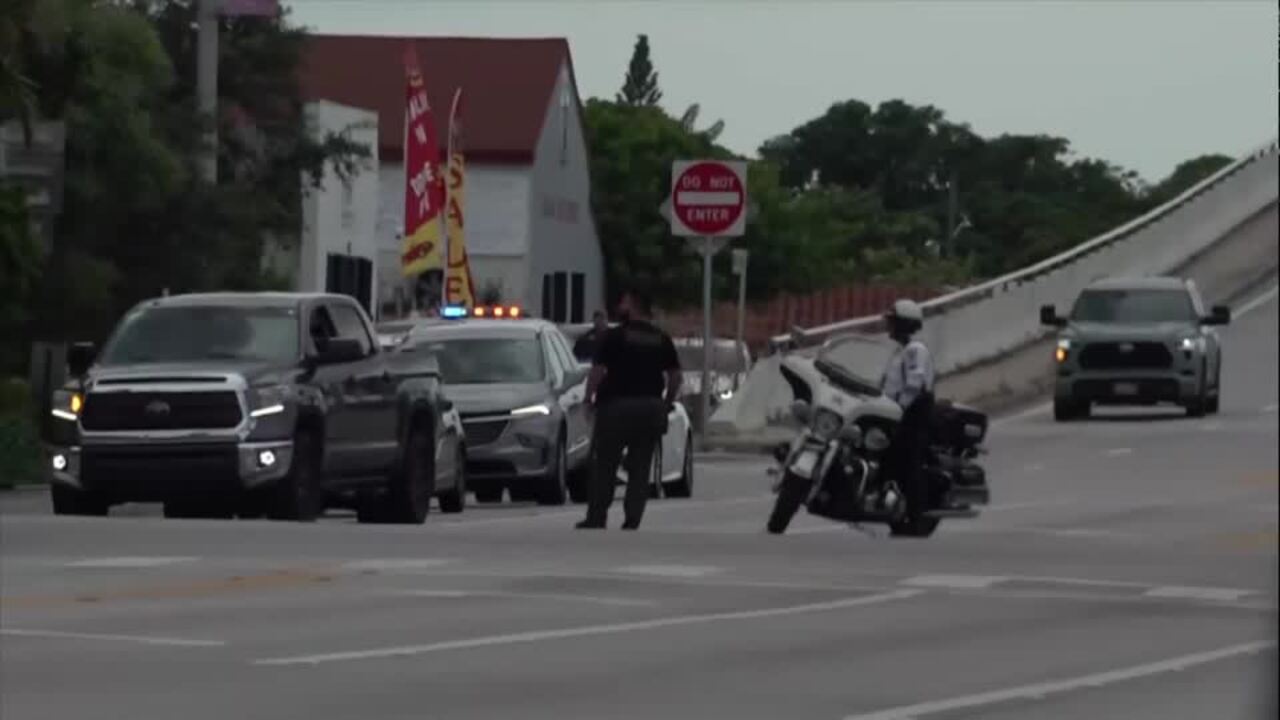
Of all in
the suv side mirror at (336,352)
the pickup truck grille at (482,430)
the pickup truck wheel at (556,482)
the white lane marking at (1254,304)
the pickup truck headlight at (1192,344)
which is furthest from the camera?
the white lane marking at (1254,304)

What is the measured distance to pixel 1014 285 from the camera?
5416 cm

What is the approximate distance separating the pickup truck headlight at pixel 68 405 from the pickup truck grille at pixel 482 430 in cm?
580

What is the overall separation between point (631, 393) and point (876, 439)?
220 cm

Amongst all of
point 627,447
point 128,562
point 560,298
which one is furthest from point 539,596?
point 560,298

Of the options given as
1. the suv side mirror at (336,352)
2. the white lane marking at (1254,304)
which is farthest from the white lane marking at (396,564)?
the white lane marking at (1254,304)

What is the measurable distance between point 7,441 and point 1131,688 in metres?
20.4

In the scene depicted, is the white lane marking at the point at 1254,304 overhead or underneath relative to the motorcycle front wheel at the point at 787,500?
overhead

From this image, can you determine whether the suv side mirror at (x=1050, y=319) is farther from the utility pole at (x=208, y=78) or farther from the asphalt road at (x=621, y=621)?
the asphalt road at (x=621, y=621)

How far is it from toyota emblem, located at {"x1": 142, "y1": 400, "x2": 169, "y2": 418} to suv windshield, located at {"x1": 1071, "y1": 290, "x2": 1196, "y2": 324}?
22473mm

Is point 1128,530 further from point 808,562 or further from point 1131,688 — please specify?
point 1131,688

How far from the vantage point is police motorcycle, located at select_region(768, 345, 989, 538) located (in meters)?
22.5

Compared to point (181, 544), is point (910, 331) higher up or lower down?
higher up

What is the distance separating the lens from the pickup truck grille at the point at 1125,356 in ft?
141

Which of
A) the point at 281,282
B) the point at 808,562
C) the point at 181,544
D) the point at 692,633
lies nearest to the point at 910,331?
the point at 808,562
